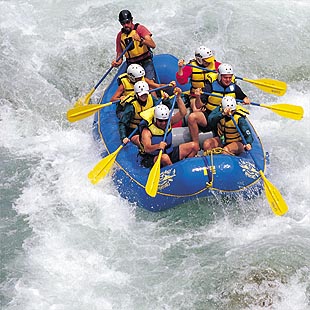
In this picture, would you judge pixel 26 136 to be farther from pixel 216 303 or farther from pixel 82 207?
pixel 216 303

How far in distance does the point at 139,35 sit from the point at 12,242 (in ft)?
10.9

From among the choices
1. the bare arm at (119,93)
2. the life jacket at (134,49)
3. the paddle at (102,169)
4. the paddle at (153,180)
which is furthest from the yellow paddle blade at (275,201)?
the life jacket at (134,49)

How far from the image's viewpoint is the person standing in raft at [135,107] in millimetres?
6902

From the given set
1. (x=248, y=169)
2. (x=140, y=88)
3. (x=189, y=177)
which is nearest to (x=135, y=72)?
(x=140, y=88)

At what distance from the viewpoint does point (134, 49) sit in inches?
318

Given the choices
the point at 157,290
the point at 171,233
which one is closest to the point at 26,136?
the point at 171,233

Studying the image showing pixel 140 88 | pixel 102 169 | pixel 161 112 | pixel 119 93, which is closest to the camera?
pixel 161 112

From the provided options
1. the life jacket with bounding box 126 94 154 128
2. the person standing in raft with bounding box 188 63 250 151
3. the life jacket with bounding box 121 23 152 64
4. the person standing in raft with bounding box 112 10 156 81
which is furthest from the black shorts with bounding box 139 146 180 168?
the life jacket with bounding box 121 23 152 64

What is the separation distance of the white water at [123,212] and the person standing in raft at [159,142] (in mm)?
619

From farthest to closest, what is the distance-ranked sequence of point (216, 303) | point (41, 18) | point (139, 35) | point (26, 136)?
point (41, 18)
point (26, 136)
point (139, 35)
point (216, 303)

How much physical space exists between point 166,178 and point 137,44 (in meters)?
2.39

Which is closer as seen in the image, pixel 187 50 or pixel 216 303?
pixel 216 303

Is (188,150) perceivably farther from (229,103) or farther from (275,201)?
(275,201)

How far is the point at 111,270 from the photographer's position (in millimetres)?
6309
